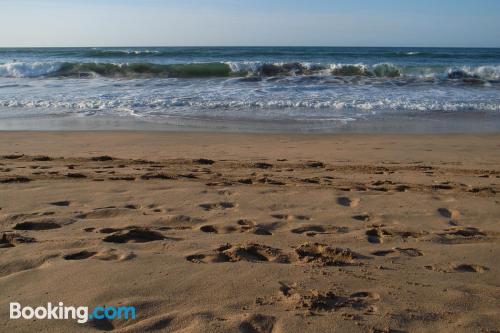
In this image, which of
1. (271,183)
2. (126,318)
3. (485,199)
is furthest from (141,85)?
(126,318)

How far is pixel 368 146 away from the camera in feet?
22.6

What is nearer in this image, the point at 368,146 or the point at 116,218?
the point at 116,218

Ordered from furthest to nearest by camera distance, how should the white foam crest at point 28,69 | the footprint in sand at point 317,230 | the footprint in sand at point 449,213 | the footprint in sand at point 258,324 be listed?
the white foam crest at point 28,69, the footprint in sand at point 449,213, the footprint in sand at point 317,230, the footprint in sand at point 258,324

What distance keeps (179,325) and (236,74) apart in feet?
65.5

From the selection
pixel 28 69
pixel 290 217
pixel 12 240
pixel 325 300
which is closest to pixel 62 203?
pixel 12 240

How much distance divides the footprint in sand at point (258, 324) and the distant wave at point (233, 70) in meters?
18.7

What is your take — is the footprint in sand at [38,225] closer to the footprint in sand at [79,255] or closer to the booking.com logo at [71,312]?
the footprint in sand at [79,255]

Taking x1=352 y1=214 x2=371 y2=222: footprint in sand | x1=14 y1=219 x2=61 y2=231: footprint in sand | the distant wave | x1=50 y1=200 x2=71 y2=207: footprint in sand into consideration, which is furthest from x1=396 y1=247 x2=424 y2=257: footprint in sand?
the distant wave

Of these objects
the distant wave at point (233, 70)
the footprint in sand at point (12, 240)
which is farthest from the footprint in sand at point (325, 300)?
the distant wave at point (233, 70)

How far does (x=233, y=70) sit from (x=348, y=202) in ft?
61.7

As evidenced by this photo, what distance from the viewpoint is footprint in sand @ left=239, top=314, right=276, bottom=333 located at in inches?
79.8

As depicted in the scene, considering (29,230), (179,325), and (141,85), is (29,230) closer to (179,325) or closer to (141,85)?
(179,325)

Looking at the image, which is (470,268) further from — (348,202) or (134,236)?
(134,236)

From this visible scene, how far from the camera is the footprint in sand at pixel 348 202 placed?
3.82 metres
